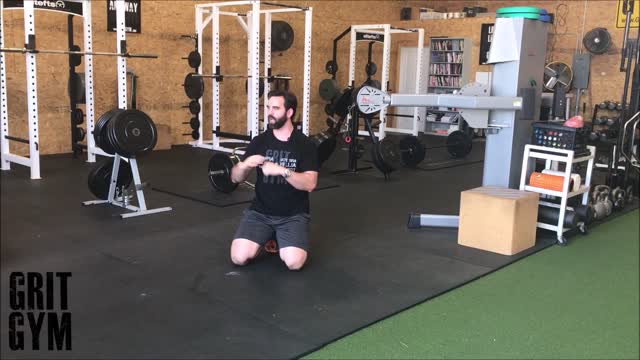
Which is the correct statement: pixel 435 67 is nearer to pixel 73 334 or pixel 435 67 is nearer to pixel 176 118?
pixel 176 118

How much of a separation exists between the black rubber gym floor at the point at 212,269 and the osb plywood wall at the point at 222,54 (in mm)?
1846

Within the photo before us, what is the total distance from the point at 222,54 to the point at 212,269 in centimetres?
575

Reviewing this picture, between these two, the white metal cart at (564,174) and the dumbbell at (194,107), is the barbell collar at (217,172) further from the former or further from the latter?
the dumbbell at (194,107)

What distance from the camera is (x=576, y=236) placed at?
12.9 feet

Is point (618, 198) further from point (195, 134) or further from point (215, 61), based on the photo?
point (195, 134)

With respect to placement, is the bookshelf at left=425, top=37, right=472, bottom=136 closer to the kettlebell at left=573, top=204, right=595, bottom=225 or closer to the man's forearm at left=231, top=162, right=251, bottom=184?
the kettlebell at left=573, top=204, right=595, bottom=225

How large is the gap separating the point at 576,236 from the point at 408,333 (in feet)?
6.79

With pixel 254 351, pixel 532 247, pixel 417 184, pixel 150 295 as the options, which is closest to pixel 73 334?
pixel 150 295

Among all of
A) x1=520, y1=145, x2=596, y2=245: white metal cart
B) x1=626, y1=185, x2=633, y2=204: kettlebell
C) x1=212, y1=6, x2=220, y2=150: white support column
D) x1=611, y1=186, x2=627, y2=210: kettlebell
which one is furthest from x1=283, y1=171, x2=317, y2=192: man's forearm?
x1=212, y1=6, x2=220, y2=150: white support column

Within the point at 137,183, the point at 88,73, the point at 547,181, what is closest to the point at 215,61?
the point at 88,73

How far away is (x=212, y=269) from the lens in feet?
Result: 9.98

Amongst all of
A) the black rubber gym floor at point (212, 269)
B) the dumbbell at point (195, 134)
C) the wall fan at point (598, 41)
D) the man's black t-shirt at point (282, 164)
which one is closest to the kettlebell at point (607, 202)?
the black rubber gym floor at point (212, 269)

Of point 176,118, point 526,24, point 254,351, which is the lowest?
point 254,351

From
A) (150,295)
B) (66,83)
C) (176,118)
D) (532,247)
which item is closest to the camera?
(150,295)
